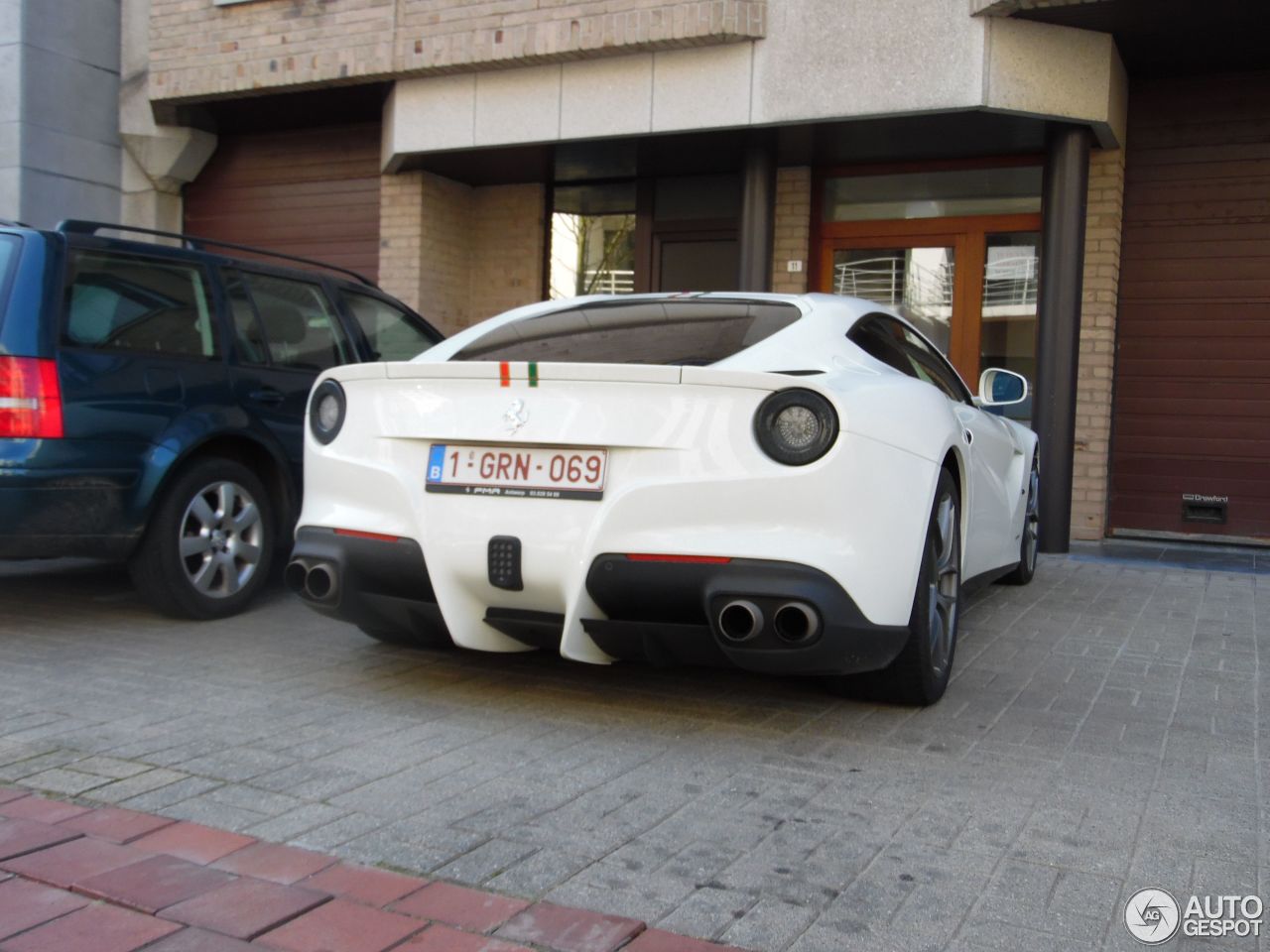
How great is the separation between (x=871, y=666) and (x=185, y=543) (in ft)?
10.7

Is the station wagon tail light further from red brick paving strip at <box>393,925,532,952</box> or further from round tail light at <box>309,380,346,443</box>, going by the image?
red brick paving strip at <box>393,925,532,952</box>

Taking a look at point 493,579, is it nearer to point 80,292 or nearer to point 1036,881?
point 1036,881

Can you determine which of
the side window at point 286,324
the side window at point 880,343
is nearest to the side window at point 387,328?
the side window at point 286,324

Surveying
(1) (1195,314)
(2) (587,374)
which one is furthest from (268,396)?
(1) (1195,314)

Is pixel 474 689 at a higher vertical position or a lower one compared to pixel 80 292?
lower

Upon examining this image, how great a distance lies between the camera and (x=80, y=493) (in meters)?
4.98

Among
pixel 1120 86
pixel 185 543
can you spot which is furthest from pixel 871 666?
pixel 1120 86

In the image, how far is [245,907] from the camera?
98.7 inches

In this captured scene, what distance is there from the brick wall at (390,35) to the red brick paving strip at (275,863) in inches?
307

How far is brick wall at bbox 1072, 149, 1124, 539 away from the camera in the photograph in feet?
31.2

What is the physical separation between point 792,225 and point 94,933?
9.38 m

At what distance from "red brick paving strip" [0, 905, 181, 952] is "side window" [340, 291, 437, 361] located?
15.1 ft

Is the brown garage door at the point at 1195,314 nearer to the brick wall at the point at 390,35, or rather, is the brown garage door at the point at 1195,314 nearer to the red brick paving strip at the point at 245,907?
the brick wall at the point at 390,35

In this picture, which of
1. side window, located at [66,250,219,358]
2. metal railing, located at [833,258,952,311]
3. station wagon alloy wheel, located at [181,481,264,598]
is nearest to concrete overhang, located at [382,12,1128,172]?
metal railing, located at [833,258,952,311]
